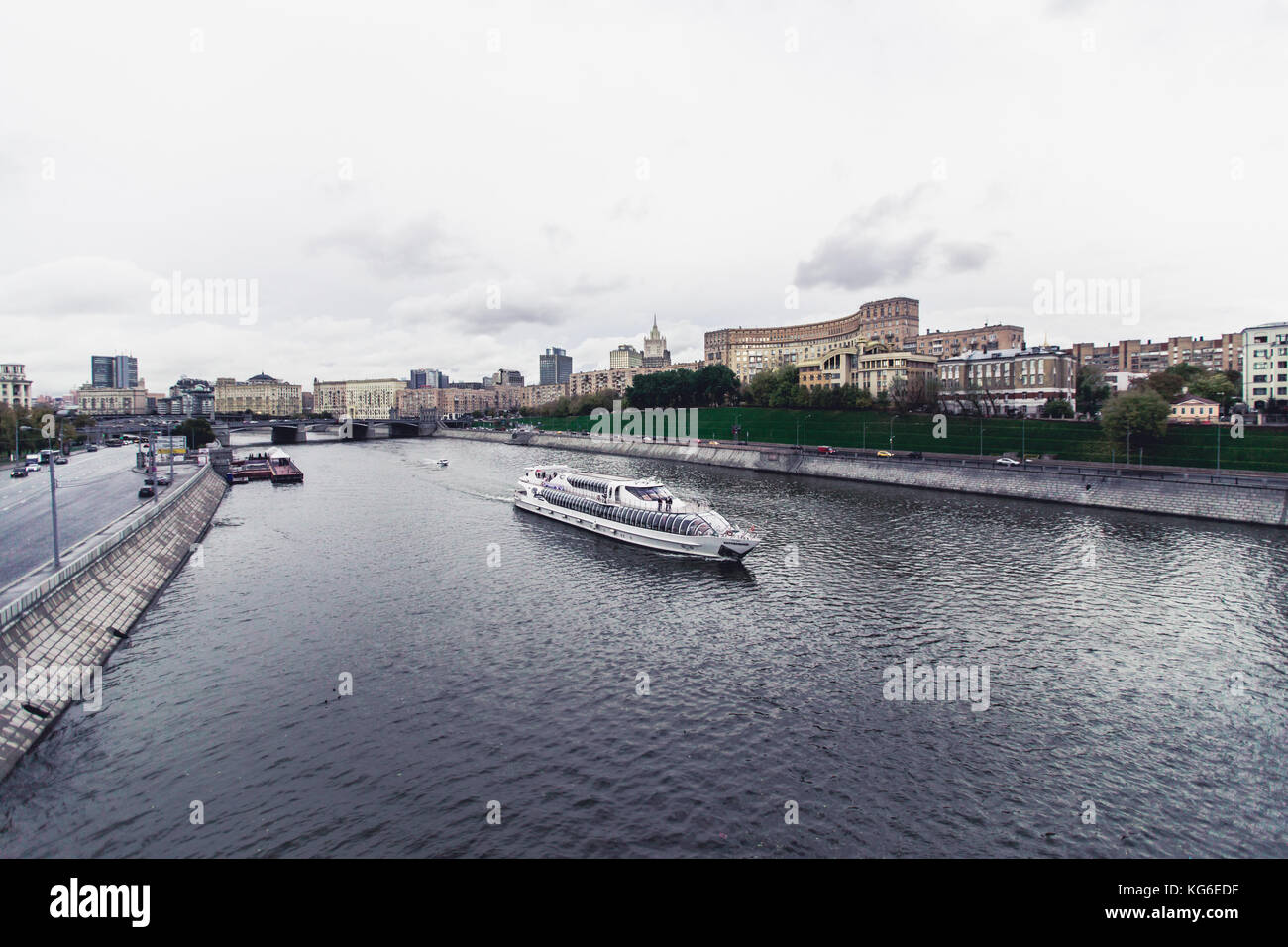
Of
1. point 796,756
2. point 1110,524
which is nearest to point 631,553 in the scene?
point 796,756

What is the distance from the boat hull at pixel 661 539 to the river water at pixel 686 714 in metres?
1.12

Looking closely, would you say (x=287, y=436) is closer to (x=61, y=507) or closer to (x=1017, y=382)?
(x=61, y=507)

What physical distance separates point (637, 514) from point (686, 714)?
80.3ft

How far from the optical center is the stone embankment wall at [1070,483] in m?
47.0

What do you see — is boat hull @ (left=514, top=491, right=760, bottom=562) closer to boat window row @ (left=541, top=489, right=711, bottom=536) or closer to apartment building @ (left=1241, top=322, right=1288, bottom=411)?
boat window row @ (left=541, top=489, right=711, bottom=536)

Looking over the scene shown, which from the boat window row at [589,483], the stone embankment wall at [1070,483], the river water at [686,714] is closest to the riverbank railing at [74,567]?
the river water at [686,714]

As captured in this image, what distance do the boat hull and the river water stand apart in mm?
1123

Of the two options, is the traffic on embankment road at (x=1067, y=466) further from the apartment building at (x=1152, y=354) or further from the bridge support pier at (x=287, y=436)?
the bridge support pier at (x=287, y=436)

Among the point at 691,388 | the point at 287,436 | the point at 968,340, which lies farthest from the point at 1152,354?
the point at 287,436

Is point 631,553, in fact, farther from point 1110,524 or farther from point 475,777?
point 1110,524

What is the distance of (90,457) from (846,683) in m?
115

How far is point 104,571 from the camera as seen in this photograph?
92.6 ft

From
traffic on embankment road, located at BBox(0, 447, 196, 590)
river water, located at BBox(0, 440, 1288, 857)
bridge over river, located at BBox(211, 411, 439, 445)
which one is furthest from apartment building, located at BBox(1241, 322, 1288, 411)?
bridge over river, located at BBox(211, 411, 439, 445)

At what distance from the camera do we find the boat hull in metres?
37.5
